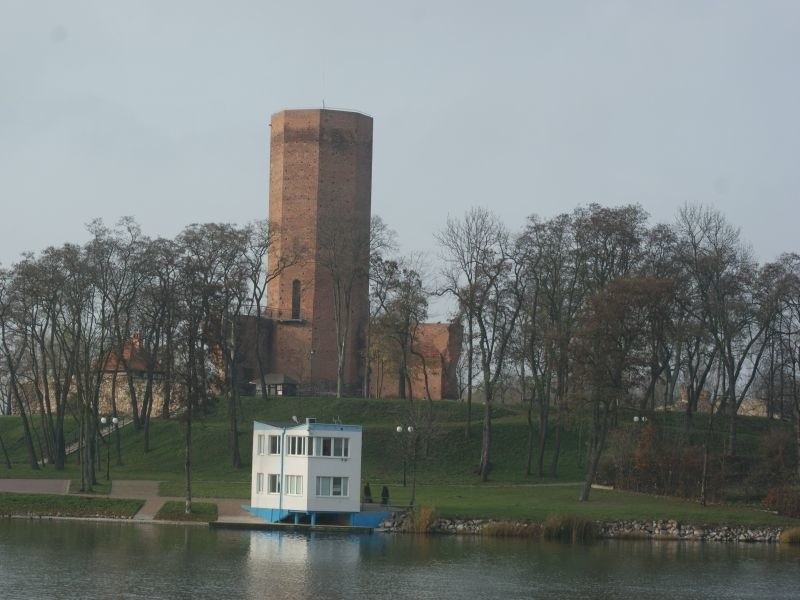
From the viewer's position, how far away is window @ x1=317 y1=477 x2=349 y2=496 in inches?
1880

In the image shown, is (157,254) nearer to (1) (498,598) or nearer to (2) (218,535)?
(2) (218,535)

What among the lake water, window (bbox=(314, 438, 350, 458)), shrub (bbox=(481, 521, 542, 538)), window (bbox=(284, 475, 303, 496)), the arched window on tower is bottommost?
the lake water

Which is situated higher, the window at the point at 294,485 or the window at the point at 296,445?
the window at the point at 296,445

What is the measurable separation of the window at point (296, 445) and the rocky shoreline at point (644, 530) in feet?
13.1

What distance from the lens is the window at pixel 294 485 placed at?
47.8m

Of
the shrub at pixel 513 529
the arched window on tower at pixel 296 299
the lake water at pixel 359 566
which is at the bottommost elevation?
the lake water at pixel 359 566

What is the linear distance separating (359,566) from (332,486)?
950cm

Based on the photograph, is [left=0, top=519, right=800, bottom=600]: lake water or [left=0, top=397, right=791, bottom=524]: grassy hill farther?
[left=0, top=397, right=791, bottom=524]: grassy hill

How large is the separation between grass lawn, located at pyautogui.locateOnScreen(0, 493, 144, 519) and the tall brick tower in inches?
1055

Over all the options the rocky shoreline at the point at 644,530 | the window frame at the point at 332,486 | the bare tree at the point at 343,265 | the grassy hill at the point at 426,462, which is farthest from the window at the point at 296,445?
the bare tree at the point at 343,265

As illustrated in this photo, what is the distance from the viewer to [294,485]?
47.9 metres

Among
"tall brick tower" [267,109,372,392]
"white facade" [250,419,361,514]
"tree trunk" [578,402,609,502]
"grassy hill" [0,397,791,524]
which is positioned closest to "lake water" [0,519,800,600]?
"white facade" [250,419,361,514]

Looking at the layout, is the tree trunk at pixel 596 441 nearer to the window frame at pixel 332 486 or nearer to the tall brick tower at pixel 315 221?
the window frame at pixel 332 486

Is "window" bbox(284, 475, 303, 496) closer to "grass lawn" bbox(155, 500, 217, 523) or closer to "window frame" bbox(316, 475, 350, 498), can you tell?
"window frame" bbox(316, 475, 350, 498)
